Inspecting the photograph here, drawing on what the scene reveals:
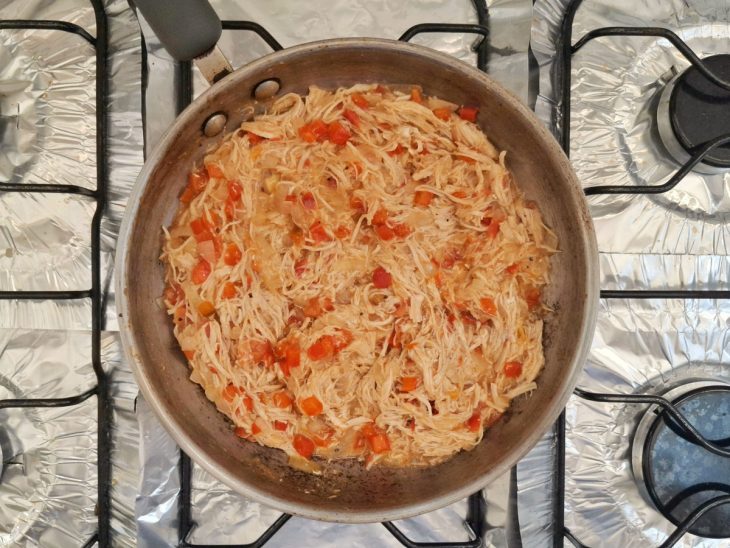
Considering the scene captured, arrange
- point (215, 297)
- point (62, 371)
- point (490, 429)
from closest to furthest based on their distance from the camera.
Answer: point (215, 297) < point (490, 429) < point (62, 371)

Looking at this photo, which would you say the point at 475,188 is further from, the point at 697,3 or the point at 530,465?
the point at 697,3

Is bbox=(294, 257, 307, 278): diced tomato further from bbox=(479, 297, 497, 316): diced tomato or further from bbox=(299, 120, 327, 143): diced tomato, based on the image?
bbox=(479, 297, 497, 316): diced tomato

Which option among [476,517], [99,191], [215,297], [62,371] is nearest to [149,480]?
[62,371]

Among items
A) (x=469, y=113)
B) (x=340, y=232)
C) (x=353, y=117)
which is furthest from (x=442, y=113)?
(x=340, y=232)

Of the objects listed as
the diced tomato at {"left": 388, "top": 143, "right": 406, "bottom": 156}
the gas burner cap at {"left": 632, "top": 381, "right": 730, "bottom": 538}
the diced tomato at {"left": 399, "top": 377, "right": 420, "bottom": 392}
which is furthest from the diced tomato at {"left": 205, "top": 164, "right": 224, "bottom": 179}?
the gas burner cap at {"left": 632, "top": 381, "right": 730, "bottom": 538}

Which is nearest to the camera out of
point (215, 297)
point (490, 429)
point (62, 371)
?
point (215, 297)

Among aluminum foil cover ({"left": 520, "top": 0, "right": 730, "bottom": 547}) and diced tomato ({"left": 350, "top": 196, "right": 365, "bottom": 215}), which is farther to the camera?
aluminum foil cover ({"left": 520, "top": 0, "right": 730, "bottom": 547})

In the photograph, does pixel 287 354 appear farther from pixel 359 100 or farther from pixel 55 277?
pixel 55 277
